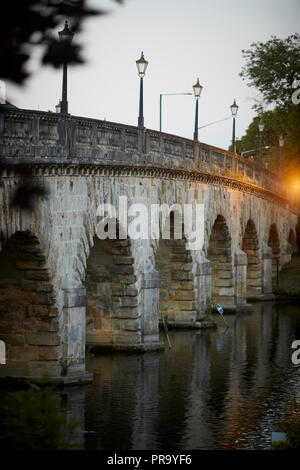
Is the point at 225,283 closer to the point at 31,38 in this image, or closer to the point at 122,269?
the point at 122,269

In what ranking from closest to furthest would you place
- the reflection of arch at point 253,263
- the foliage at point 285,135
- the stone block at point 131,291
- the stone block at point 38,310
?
1. the stone block at point 38,310
2. the stone block at point 131,291
3. the reflection of arch at point 253,263
4. the foliage at point 285,135

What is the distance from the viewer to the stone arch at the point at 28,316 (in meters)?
23.5

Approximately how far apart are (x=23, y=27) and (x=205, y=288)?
95.0 feet

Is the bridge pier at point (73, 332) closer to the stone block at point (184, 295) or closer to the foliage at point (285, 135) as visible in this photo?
the stone block at point (184, 295)

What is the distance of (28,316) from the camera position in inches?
938

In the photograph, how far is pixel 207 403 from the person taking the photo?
2348 cm

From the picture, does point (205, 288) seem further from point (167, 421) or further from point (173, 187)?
point (167, 421)

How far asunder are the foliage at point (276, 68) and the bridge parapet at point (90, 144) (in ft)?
116

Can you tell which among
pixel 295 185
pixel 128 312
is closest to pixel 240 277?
pixel 128 312

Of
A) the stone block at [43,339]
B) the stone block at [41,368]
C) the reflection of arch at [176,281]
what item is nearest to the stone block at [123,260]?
the stone block at [43,339]

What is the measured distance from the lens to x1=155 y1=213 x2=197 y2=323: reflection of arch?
36406 mm

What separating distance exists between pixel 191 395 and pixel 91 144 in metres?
6.94

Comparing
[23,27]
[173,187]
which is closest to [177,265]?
[173,187]

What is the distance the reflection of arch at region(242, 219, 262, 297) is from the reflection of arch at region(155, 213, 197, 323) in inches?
626
